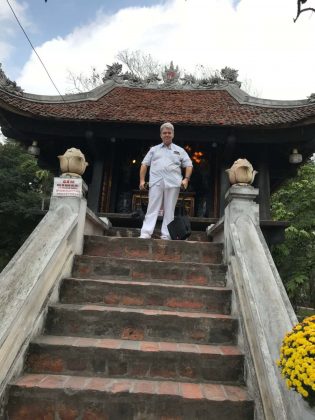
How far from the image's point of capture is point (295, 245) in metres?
10.9

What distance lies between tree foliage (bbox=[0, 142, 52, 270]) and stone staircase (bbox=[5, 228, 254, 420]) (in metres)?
8.57

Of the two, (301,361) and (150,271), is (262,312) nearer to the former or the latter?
(301,361)

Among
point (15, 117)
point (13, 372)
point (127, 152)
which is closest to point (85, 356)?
point (13, 372)

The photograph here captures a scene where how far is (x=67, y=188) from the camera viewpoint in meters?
3.51

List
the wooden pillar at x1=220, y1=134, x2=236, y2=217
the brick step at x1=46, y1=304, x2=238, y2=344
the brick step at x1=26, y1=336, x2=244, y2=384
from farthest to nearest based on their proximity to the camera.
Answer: the wooden pillar at x1=220, y1=134, x2=236, y2=217 < the brick step at x1=46, y1=304, x2=238, y2=344 < the brick step at x1=26, y1=336, x2=244, y2=384

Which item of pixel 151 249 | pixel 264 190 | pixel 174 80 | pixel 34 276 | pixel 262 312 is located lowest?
pixel 262 312

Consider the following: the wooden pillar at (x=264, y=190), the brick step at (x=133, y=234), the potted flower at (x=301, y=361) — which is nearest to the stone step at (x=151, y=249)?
the brick step at (x=133, y=234)

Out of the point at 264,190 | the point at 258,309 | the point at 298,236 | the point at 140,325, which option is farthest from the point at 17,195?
the point at 258,309

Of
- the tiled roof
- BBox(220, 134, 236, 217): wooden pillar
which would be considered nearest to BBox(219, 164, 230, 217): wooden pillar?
BBox(220, 134, 236, 217): wooden pillar

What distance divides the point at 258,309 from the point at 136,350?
0.97 m

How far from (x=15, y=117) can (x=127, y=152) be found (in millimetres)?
2802

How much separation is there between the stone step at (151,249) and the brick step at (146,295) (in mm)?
765

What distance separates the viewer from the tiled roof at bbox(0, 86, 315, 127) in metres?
6.38

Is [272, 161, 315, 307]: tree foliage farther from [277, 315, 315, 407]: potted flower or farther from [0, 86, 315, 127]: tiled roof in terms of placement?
[277, 315, 315, 407]: potted flower
